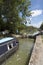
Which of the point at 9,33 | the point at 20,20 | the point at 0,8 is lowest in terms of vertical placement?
the point at 9,33

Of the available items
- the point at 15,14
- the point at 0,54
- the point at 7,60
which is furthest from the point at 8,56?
the point at 15,14

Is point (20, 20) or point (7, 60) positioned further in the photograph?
point (20, 20)

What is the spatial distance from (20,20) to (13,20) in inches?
78.6

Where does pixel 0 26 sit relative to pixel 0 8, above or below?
below

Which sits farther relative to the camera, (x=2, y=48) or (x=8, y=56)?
(x=8, y=56)

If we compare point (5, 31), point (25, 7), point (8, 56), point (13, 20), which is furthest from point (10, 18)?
point (8, 56)

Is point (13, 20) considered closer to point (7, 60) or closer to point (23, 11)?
point (23, 11)

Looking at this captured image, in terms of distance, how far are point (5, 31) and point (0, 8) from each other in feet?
16.6

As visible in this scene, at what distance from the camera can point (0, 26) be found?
122 ft

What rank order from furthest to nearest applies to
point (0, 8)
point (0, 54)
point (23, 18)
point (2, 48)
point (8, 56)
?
point (23, 18)
point (0, 8)
point (8, 56)
point (2, 48)
point (0, 54)

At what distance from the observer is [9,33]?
38.9 meters

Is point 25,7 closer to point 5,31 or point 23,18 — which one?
point 23,18

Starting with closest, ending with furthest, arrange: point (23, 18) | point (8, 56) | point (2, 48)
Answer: point (2, 48) < point (8, 56) < point (23, 18)

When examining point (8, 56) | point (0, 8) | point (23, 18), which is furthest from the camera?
point (23, 18)
